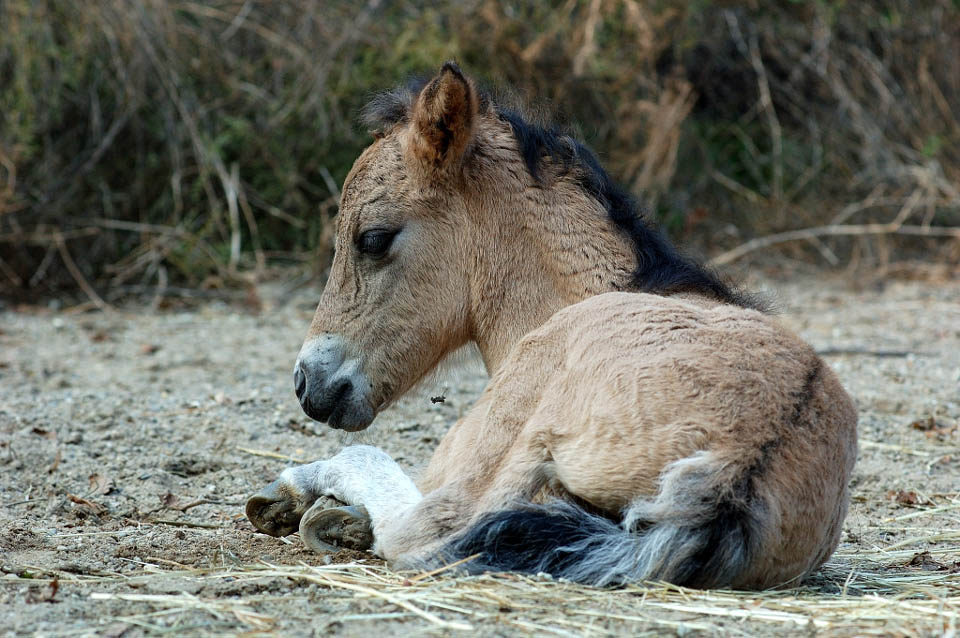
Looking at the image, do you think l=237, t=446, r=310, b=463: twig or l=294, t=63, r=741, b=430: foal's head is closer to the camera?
l=294, t=63, r=741, b=430: foal's head

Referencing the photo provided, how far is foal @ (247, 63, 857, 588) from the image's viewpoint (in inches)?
120

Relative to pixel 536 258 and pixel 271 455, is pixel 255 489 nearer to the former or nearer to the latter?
pixel 271 455

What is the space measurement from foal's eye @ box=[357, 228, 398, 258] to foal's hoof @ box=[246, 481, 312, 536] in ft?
3.33

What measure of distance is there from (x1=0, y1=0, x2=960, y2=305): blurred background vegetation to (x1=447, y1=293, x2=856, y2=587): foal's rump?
6.83 meters

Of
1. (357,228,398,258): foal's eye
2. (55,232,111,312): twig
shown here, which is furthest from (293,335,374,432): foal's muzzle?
(55,232,111,312): twig

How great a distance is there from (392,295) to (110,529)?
4.79 ft

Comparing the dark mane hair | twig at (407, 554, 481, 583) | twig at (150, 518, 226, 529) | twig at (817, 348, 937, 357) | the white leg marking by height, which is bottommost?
twig at (150, 518, 226, 529)

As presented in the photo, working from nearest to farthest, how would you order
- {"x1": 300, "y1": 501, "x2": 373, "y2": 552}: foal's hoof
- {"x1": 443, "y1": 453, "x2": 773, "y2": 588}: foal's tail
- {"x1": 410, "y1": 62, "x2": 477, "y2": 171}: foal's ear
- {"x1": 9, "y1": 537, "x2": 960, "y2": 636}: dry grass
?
1. {"x1": 9, "y1": 537, "x2": 960, "y2": 636}: dry grass
2. {"x1": 443, "y1": 453, "x2": 773, "y2": 588}: foal's tail
3. {"x1": 300, "y1": 501, "x2": 373, "y2": 552}: foal's hoof
4. {"x1": 410, "y1": 62, "x2": 477, "y2": 171}: foal's ear

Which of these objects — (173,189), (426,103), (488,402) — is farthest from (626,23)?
(488,402)

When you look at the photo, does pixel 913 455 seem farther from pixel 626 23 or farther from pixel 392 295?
pixel 626 23

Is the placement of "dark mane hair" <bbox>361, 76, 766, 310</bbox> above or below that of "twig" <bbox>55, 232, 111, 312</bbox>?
above

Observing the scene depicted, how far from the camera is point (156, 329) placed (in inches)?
365

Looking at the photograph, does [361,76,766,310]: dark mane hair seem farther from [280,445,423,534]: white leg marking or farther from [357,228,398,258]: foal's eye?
[280,445,423,534]: white leg marking

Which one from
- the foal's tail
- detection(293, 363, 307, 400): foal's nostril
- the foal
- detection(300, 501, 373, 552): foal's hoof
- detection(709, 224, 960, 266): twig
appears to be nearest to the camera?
the foal's tail
